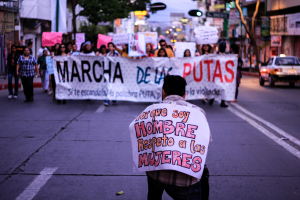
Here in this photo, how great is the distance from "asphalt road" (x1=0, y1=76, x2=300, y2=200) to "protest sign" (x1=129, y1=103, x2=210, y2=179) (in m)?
1.87

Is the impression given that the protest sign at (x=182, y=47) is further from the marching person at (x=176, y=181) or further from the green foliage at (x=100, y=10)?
the green foliage at (x=100, y=10)

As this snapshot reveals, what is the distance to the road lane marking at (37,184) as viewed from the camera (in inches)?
198

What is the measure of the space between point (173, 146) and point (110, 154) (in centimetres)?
400

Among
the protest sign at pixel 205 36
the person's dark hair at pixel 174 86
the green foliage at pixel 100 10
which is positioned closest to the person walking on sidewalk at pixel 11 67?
the protest sign at pixel 205 36

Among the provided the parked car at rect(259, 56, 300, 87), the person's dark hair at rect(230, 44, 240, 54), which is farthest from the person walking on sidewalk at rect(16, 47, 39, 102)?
the parked car at rect(259, 56, 300, 87)

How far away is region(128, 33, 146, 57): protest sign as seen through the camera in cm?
1365

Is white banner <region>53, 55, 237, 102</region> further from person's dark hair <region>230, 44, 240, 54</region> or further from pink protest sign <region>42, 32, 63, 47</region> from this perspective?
pink protest sign <region>42, 32, 63, 47</region>

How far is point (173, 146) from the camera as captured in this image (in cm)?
327

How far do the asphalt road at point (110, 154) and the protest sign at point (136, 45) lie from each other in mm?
1928

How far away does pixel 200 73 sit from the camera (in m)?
13.6

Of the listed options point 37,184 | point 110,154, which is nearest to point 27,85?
point 110,154

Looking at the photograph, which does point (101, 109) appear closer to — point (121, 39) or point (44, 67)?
point (121, 39)

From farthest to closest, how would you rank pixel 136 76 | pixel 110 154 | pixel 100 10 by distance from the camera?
pixel 100 10, pixel 136 76, pixel 110 154

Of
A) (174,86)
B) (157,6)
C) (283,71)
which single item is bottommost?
(283,71)
